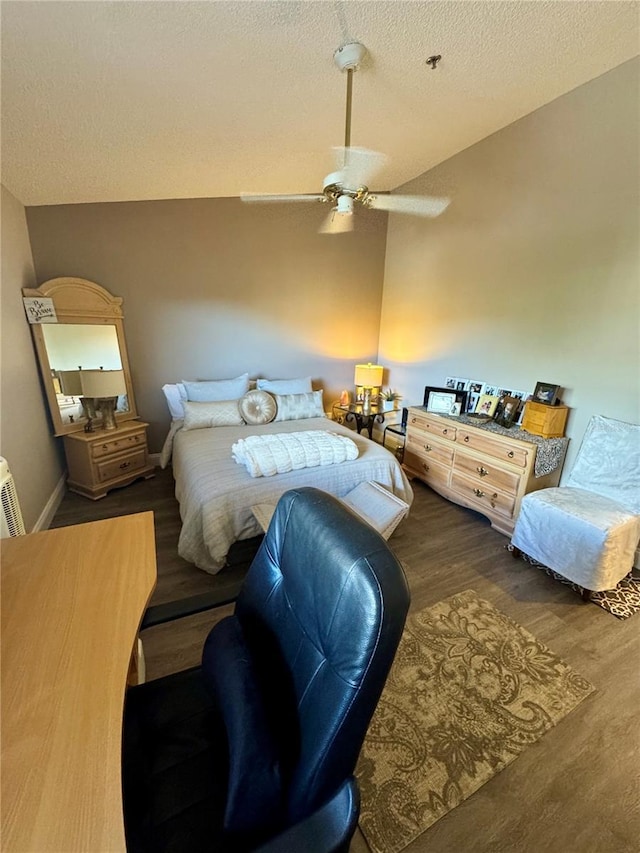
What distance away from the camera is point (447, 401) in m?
3.36

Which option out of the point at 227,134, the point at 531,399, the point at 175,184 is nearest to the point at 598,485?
the point at 531,399

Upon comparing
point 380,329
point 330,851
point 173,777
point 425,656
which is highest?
point 380,329

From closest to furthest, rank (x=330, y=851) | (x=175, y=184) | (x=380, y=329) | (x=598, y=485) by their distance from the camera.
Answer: (x=330, y=851) < (x=598, y=485) < (x=175, y=184) < (x=380, y=329)

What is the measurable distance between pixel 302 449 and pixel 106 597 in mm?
1640

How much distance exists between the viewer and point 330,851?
2.12 feet

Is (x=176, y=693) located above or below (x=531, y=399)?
below

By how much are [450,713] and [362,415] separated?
2930mm

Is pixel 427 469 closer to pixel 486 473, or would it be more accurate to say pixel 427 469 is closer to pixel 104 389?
pixel 486 473

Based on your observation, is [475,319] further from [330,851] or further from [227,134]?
[330,851]

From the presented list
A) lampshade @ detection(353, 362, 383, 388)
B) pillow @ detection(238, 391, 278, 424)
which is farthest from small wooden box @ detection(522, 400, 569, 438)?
pillow @ detection(238, 391, 278, 424)

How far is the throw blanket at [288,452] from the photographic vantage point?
94.7 inches

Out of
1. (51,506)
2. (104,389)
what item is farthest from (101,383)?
(51,506)

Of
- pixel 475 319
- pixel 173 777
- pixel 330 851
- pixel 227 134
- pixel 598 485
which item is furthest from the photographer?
pixel 475 319

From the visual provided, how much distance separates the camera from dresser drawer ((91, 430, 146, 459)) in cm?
308
